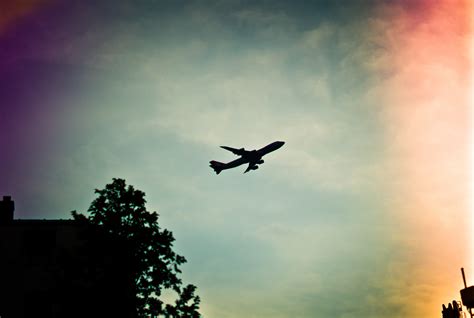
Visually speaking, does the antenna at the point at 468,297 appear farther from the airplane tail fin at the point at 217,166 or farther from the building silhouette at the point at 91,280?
the building silhouette at the point at 91,280

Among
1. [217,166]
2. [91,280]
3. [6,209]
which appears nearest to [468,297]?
[217,166]

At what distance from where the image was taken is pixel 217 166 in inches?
2362

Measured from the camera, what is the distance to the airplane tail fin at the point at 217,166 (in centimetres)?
5949

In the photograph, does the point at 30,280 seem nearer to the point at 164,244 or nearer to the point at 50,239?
the point at 50,239

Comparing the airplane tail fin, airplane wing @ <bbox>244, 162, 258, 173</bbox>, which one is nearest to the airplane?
airplane wing @ <bbox>244, 162, 258, 173</bbox>

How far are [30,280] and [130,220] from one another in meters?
16.8

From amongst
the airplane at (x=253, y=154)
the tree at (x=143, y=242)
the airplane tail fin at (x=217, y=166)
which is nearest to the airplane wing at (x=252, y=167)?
the airplane at (x=253, y=154)

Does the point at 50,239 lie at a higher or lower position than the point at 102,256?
higher

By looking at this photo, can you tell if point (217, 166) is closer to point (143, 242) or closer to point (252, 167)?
point (252, 167)

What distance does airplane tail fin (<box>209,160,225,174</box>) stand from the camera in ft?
195

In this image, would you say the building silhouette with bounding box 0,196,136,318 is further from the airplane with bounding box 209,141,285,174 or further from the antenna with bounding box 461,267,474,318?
the antenna with bounding box 461,267,474,318

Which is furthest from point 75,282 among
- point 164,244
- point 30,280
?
point 30,280

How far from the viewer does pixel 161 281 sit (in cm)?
3083

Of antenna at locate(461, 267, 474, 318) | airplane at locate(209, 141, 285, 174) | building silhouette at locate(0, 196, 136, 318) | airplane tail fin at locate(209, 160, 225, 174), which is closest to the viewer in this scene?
building silhouette at locate(0, 196, 136, 318)
